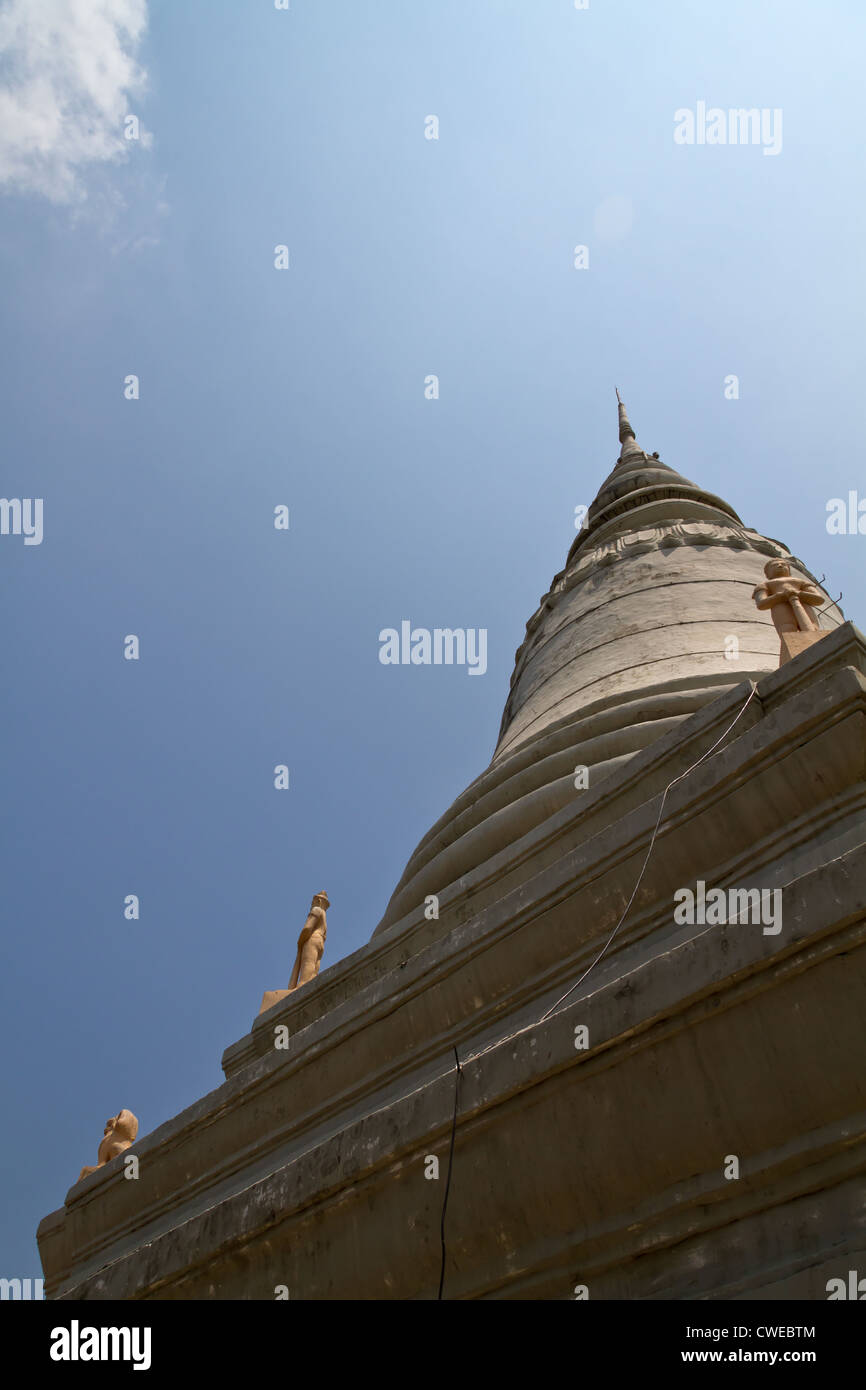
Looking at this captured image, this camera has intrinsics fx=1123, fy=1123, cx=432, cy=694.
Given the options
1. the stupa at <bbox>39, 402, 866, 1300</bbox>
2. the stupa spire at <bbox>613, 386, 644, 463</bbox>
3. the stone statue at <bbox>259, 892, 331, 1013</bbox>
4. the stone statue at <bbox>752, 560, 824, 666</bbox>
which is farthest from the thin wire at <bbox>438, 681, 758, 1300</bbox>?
the stupa spire at <bbox>613, 386, 644, 463</bbox>

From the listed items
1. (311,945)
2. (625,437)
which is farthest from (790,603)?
(625,437)

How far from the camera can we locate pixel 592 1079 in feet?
13.9

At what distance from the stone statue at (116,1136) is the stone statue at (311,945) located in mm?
Answer: 1626

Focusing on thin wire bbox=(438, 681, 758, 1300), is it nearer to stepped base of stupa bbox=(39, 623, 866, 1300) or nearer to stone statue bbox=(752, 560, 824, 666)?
stepped base of stupa bbox=(39, 623, 866, 1300)

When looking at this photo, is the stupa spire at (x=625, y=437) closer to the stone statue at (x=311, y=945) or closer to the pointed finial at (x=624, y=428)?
the pointed finial at (x=624, y=428)

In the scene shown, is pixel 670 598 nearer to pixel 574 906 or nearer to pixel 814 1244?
pixel 574 906

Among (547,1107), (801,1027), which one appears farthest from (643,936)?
(801,1027)

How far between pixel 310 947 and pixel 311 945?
2 cm

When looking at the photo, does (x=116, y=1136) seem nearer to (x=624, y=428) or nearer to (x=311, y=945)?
(x=311, y=945)

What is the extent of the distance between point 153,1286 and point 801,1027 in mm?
3604

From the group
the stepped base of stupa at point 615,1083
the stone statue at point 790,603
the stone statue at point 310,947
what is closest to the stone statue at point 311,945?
the stone statue at point 310,947

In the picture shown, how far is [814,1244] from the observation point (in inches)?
135

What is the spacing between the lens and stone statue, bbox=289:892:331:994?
9555 mm

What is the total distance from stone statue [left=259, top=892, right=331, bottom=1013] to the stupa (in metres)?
1.15
